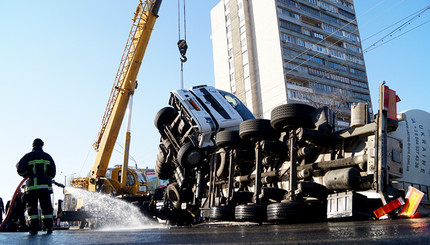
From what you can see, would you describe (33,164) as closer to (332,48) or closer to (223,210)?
(223,210)

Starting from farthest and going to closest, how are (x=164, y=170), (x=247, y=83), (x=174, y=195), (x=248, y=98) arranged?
(x=247, y=83), (x=248, y=98), (x=164, y=170), (x=174, y=195)

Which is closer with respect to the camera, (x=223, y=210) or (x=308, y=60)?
(x=223, y=210)

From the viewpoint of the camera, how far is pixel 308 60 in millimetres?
42250

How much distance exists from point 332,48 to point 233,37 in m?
12.5

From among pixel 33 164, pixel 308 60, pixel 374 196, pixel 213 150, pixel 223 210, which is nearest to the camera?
pixel 374 196

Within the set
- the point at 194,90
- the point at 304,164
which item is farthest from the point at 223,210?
the point at 194,90

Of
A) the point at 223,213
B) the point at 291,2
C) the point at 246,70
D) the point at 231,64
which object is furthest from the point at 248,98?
the point at 223,213

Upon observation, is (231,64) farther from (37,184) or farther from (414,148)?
(414,148)

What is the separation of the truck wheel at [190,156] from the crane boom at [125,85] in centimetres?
629

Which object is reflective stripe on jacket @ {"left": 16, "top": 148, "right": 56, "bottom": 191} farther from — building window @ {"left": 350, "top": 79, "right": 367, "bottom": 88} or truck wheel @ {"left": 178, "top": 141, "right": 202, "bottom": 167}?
building window @ {"left": 350, "top": 79, "right": 367, "bottom": 88}

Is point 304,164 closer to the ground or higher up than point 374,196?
higher up

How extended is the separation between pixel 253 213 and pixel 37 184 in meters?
3.02

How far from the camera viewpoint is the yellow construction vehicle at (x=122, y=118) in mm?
13211

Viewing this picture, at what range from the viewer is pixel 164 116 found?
29.9 feet
